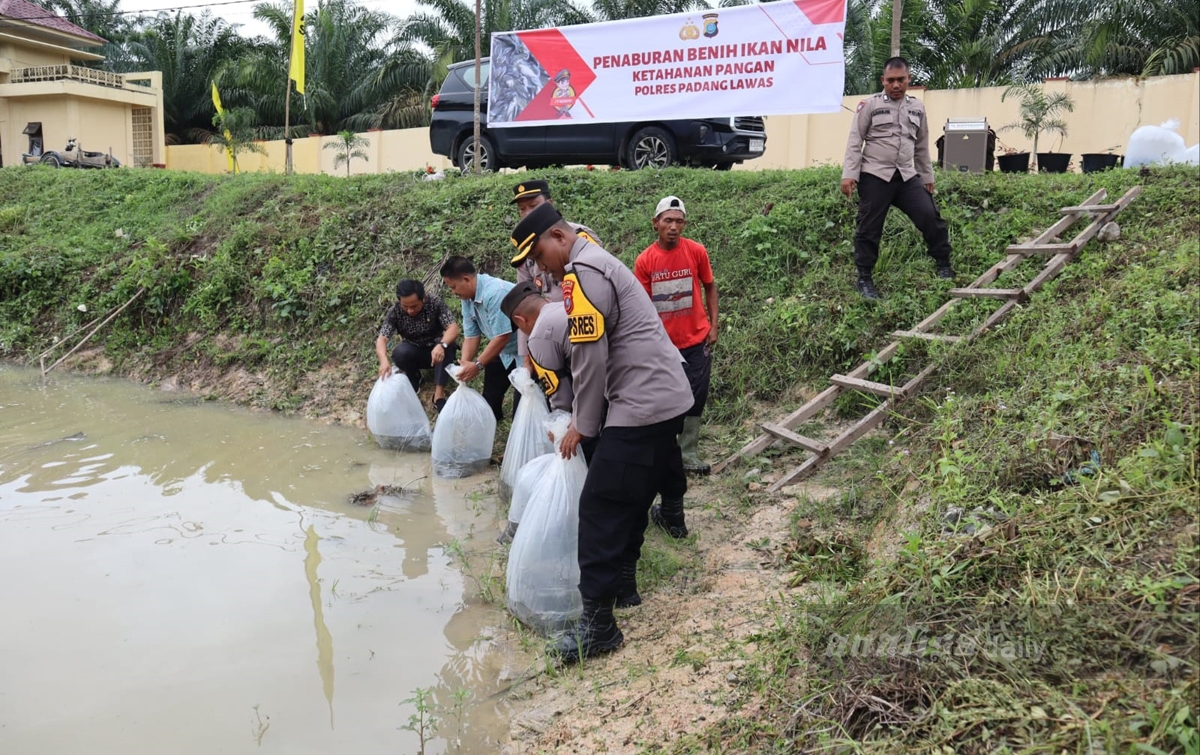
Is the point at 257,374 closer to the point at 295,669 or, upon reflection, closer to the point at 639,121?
the point at 639,121

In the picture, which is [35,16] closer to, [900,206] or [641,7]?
[641,7]

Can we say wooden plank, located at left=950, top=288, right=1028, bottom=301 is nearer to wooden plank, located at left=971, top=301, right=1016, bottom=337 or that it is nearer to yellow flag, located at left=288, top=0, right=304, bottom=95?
wooden plank, located at left=971, top=301, right=1016, bottom=337

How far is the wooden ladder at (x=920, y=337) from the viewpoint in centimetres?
452

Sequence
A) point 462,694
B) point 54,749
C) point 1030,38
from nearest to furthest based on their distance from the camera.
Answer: point 54,749 → point 462,694 → point 1030,38

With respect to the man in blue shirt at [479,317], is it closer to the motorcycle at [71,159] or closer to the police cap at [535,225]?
the police cap at [535,225]

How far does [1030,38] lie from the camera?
17.0 meters

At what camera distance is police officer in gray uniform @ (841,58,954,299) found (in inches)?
212

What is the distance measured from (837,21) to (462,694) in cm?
660

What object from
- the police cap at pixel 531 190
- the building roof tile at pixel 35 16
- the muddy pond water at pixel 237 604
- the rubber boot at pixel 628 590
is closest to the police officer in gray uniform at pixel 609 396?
the rubber boot at pixel 628 590

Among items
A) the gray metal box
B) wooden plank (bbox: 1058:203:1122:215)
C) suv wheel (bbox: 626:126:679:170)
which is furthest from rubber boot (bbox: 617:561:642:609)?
suv wheel (bbox: 626:126:679:170)

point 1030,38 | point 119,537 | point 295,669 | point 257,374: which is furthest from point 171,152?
point 295,669

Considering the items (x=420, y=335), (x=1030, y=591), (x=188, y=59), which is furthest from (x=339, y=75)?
(x=1030, y=591)

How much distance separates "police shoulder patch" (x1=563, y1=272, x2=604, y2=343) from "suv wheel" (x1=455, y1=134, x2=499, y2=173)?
23.1 ft

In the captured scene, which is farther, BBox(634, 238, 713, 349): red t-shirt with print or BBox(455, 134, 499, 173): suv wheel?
BBox(455, 134, 499, 173): suv wheel
